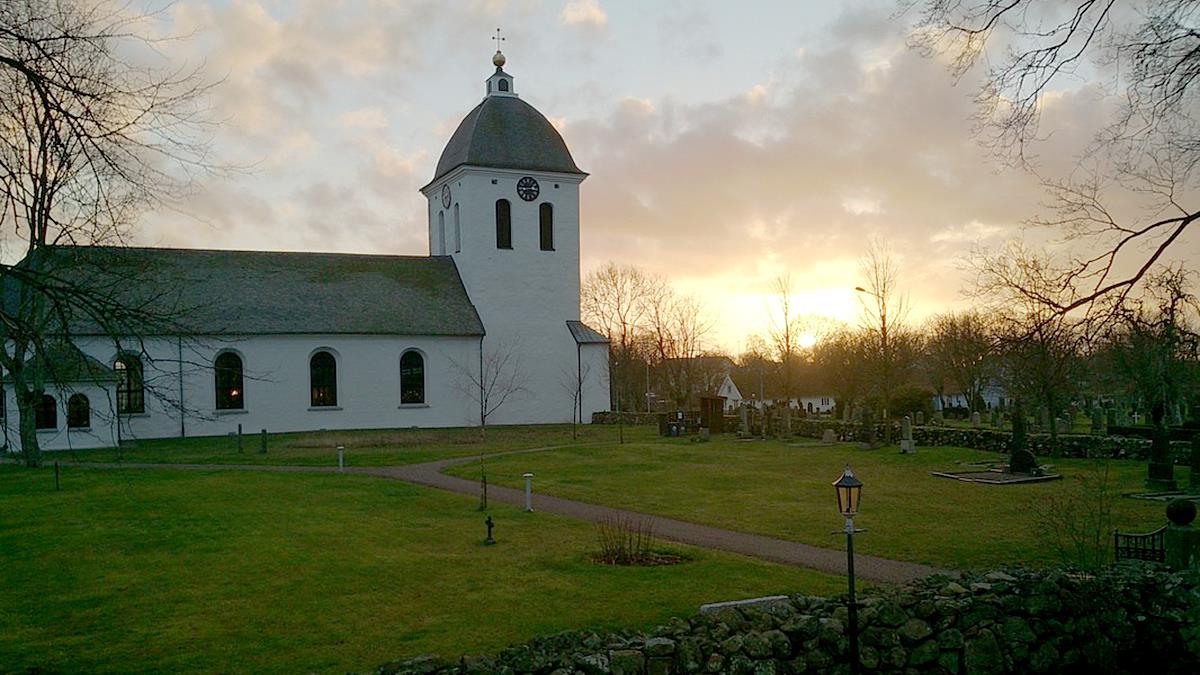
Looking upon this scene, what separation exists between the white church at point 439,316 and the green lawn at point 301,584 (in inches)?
833

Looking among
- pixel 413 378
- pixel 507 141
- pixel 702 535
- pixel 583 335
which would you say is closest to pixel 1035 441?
pixel 702 535

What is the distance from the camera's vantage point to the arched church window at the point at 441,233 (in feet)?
160

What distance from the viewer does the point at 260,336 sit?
129 ft

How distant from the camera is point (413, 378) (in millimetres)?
42875

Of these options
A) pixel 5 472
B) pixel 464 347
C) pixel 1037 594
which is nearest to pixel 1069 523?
pixel 1037 594

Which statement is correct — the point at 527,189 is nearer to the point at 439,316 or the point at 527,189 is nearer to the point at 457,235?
the point at 457,235

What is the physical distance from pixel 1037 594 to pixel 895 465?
1675 centimetres

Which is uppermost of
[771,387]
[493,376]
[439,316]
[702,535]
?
Answer: [439,316]

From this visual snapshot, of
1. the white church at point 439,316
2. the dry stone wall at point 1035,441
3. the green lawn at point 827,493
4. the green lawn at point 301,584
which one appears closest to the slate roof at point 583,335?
the white church at point 439,316

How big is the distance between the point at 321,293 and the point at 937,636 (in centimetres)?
3721

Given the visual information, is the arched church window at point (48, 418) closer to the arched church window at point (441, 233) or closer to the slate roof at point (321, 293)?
the slate roof at point (321, 293)

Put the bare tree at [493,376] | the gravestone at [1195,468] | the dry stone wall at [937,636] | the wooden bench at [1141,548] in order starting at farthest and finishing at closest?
the bare tree at [493,376] < the gravestone at [1195,468] < the wooden bench at [1141,548] < the dry stone wall at [937,636]

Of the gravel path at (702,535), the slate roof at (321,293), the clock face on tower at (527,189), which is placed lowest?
the gravel path at (702,535)

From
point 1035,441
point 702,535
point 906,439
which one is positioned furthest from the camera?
point 906,439
